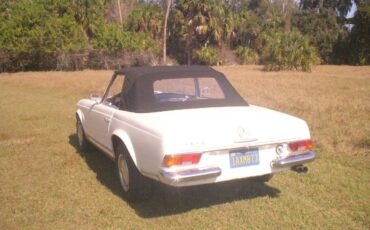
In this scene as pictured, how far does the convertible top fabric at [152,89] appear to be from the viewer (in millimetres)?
4625

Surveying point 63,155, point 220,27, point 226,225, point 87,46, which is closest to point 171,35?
point 220,27

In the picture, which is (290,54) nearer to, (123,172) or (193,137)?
(123,172)

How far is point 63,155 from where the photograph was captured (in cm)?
697

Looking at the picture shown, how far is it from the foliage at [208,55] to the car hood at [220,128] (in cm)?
3567

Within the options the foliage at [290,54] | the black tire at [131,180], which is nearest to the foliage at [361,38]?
the foliage at [290,54]

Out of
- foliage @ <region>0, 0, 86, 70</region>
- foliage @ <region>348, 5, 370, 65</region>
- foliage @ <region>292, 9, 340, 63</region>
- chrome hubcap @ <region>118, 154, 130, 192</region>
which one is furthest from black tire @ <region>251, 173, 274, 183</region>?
foliage @ <region>292, 9, 340, 63</region>

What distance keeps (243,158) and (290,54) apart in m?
26.9

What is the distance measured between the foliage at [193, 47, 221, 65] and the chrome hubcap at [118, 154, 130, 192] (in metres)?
35.5

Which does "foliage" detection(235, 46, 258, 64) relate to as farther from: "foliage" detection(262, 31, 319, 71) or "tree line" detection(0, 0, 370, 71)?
"foliage" detection(262, 31, 319, 71)

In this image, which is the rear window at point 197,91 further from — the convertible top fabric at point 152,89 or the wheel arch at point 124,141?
the wheel arch at point 124,141

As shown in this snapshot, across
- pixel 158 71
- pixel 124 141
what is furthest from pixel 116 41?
pixel 124 141

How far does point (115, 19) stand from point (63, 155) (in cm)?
4364

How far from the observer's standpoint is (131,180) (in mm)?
4461

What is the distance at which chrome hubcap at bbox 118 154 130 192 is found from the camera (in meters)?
4.65
